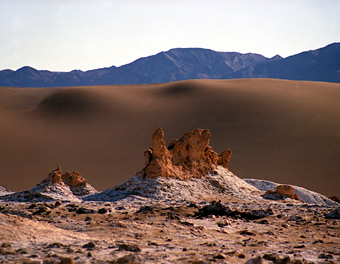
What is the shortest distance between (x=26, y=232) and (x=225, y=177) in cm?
920

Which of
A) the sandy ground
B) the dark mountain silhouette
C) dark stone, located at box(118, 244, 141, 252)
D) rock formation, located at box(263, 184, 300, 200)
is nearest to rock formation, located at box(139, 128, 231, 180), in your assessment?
rock formation, located at box(263, 184, 300, 200)

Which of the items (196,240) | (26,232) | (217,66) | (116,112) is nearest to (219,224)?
(196,240)

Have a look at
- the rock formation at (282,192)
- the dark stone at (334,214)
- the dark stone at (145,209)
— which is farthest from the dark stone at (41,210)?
the rock formation at (282,192)

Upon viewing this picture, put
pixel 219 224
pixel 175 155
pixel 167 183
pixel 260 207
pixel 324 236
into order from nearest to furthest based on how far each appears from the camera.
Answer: pixel 324 236
pixel 219 224
pixel 260 207
pixel 167 183
pixel 175 155

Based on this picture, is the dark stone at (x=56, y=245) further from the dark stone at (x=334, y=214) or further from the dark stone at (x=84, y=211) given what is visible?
the dark stone at (x=334, y=214)

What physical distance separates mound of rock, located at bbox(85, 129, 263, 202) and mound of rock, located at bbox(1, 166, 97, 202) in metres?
0.81

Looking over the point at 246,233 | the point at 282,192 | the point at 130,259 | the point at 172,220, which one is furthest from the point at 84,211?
the point at 282,192

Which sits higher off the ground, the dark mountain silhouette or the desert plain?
the dark mountain silhouette

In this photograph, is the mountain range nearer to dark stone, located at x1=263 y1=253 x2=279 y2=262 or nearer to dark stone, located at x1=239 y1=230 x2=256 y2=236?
dark stone, located at x1=239 y1=230 x2=256 y2=236

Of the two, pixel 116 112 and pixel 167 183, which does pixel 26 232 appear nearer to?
pixel 167 183

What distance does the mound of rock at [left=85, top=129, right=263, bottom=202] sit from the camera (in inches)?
531

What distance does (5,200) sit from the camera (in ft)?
43.0

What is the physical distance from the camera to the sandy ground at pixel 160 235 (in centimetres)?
639

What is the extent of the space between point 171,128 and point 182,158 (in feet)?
76.2
